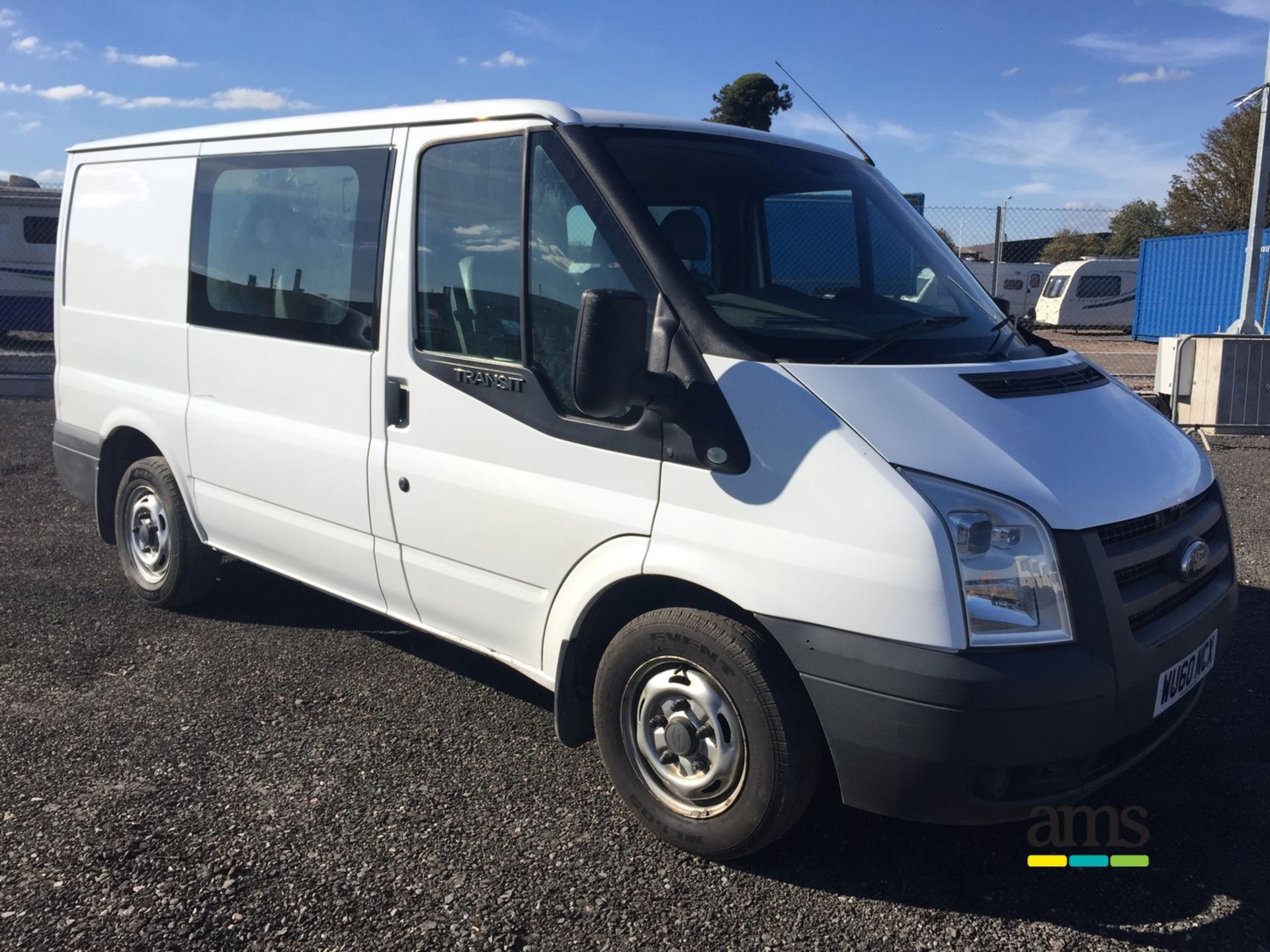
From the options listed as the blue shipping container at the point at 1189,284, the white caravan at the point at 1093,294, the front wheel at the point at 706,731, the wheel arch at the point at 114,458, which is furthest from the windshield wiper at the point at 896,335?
the white caravan at the point at 1093,294

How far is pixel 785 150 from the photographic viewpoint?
12.8ft

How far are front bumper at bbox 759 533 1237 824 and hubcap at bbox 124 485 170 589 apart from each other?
3.68 m

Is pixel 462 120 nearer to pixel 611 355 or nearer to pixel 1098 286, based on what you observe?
pixel 611 355

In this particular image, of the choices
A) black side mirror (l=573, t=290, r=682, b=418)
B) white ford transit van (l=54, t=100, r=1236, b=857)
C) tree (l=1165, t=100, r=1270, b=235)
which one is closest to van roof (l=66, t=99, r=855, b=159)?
white ford transit van (l=54, t=100, r=1236, b=857)

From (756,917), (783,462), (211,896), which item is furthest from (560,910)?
(783,462)

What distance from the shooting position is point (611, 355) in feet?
9.18

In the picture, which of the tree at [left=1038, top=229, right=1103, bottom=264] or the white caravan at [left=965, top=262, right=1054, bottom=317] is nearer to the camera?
the white caravan at [left=965, top=262, right=1054, bottom=317]

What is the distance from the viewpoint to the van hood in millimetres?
2742

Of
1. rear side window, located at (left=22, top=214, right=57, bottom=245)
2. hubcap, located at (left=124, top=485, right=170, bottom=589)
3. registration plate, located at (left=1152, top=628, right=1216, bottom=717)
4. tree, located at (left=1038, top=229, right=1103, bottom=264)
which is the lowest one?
hubcap, located at (left=124, top=485, right=170, bottom=589)

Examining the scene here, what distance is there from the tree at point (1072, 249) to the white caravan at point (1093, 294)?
47.1 ft

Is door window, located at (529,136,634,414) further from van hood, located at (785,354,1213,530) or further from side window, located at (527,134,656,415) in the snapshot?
van hood, located at (785,354,1213,530)

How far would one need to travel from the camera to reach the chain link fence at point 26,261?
1872 centimetres

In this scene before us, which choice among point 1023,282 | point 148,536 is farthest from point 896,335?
point 1023,282

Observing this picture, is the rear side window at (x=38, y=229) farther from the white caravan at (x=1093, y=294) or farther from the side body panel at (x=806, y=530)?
the white caravan at (x=1093, y=294)
